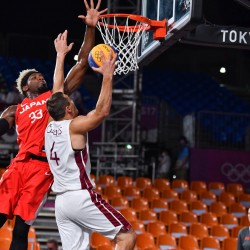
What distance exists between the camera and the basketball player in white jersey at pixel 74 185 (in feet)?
19.2

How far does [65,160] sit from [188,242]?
6.19 meters

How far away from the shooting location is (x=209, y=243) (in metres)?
11.8

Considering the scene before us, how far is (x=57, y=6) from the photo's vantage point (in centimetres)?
2258

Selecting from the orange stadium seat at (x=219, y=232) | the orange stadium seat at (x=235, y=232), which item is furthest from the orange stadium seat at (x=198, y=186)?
the orange stadium seat at (x=219, y=232)

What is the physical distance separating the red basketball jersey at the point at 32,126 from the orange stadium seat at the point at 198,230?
656cm

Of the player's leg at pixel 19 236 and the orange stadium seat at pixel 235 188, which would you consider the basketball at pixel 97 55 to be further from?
the orange stadium seat at pixel 235 188

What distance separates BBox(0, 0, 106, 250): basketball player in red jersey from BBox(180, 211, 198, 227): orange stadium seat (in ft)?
23.3

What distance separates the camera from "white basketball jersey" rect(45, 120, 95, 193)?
5.86 m

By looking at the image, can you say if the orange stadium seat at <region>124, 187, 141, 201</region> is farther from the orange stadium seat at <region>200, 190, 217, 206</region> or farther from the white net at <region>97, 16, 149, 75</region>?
the white net at <region>97, 16, 149, 75</region>

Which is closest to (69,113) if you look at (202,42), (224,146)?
(202,42)

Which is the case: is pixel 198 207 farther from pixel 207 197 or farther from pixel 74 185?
pixel 74 185

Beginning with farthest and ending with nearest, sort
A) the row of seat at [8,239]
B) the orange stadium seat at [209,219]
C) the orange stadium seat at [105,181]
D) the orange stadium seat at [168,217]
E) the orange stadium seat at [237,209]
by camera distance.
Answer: the orange stadium seat at [105,181] → the orange stadium seat at [237,209] → the orange stadium seat at [209,219] → the orange stadium seat at [168,217] → the row of seat at [8,239]

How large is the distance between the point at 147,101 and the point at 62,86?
43.2 ft

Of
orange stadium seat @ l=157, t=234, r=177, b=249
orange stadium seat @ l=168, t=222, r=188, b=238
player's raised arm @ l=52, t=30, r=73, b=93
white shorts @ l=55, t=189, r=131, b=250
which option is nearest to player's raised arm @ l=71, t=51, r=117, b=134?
white shorts @ l=55, t=189, r=131, b=250
